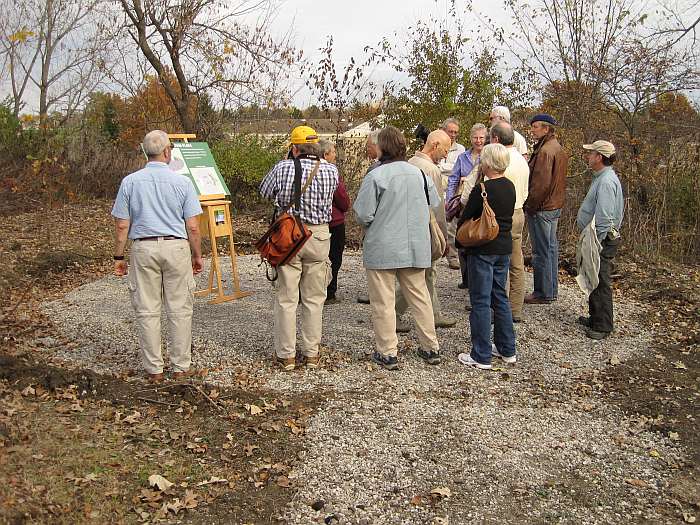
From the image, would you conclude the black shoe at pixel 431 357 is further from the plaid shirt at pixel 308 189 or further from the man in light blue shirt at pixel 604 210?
the man in light blue shirt at pixel 604 210

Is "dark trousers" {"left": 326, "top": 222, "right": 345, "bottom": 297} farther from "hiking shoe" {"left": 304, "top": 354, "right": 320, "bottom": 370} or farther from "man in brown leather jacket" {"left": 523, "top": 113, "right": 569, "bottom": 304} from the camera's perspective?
"man in brown leather jacket" {"left": 523, "top": 113, "right": 569, "bottom": 304}

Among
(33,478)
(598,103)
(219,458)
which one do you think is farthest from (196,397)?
(598,103)

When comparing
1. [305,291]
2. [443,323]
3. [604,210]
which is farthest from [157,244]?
[604,210]

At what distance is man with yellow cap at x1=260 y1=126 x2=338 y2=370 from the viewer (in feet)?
18.6

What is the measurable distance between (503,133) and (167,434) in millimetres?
4148

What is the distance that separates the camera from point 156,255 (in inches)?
207

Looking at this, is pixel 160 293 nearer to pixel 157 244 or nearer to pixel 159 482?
pixel 157 244

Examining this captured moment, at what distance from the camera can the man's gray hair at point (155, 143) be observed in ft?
17.0

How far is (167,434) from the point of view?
4719mm

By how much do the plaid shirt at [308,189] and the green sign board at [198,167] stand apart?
89.2 inches

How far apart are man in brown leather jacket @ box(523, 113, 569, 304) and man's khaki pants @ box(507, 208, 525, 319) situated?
547 mm

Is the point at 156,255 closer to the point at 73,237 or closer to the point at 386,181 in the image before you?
the point at 386,181

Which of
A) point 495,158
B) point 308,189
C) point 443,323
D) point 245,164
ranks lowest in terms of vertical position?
point 443,323

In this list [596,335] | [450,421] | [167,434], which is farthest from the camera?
[596,335]
